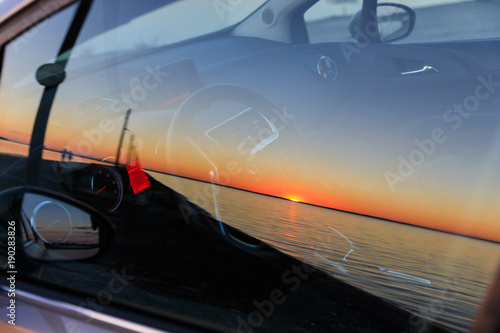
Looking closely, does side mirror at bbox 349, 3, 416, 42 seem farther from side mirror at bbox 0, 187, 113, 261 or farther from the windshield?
side mirror at bbox 0, 187, 113, 261

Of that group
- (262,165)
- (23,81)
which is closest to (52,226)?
(23,81)

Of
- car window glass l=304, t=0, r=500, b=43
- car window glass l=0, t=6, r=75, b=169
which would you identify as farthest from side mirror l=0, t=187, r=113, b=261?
car window glass l=304, t=0, r=500, b=43

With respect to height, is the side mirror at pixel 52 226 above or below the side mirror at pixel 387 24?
below

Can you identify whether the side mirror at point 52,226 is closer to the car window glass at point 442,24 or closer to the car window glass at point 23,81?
the car window glass at point 23,81

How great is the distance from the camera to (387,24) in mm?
1765

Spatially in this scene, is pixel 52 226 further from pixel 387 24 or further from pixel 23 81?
pixel 387 24

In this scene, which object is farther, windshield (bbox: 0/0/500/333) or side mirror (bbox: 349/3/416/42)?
side mirror (bbox: 349/3/416/42)

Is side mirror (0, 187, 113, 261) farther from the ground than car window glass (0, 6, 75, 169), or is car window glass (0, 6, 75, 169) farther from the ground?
car window glass (0, 6, 75, 169)

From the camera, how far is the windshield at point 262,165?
1247 mm

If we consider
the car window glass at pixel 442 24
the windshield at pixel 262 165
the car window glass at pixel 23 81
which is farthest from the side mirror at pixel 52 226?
the car window glass at pixel 442 24

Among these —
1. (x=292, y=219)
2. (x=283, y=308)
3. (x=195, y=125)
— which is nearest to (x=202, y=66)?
(x=195, y=125)

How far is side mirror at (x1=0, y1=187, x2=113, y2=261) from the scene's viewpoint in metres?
1.73

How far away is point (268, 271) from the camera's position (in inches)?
55.8

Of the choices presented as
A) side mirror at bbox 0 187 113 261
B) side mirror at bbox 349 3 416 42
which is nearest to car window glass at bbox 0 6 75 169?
side mirror at bbox 0 187 113 261
